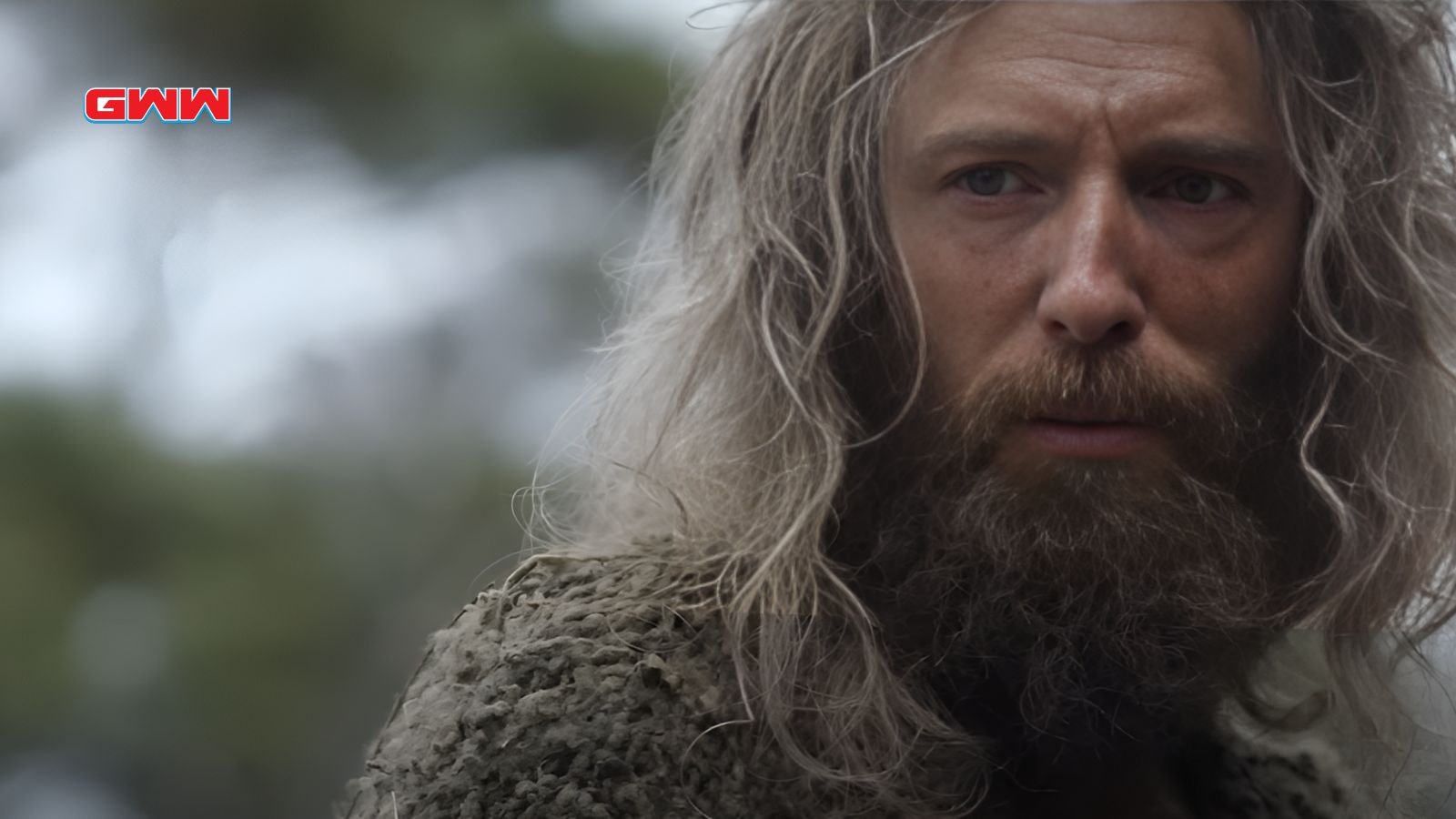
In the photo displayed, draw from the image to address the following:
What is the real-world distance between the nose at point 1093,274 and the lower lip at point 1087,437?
2.8 inches

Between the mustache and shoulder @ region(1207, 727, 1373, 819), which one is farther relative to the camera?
shoulder @ region(1207, 727, 1373, 819)

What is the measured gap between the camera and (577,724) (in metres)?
1.21

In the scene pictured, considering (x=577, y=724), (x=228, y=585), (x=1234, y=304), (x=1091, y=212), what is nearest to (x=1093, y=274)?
(x=1091, y=212)

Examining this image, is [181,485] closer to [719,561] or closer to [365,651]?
[365,651]

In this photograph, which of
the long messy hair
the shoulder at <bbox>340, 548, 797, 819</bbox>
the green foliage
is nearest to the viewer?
the shoulder at <bbox>340, 548, 797, 819</bbox>

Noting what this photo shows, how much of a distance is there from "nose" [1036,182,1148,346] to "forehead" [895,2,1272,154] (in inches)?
2.4

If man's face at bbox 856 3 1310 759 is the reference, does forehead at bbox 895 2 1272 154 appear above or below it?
above

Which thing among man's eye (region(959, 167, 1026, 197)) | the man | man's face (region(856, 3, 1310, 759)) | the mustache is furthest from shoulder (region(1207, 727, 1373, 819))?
man's eye (region(959, 167, 1026, 197))

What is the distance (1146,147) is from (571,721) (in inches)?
24.6

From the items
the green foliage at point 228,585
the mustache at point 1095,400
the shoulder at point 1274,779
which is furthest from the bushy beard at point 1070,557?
the green foliage at point 228,585

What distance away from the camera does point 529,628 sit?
4.20 feet

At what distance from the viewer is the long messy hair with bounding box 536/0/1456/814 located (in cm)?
132

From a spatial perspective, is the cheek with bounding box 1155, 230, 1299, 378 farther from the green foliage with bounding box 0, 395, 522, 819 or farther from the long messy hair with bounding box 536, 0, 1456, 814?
the green foliage with bounding box 0, 395, 522, 819

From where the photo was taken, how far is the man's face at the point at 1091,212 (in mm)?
1239
